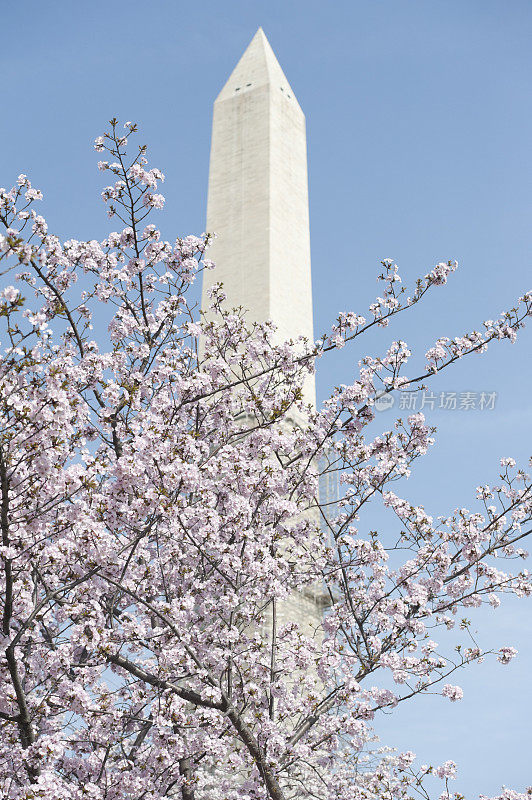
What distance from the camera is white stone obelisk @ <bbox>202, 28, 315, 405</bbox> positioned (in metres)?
27.4

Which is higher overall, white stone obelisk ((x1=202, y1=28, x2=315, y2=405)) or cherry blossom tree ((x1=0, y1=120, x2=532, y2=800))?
white stone obelisk ((x1=202, y1=28, x2=315, y2=405))

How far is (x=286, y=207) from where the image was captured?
29469mm

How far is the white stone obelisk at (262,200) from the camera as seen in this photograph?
27.4 m

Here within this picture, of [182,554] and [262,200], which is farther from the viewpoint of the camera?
[262,200]

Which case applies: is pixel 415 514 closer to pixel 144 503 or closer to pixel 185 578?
pixel 185 578

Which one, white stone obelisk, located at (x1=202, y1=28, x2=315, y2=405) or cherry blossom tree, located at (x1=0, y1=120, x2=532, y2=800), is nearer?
cherry blossom tree, located at (x1=0, y1=120, x2=532, y2=800)

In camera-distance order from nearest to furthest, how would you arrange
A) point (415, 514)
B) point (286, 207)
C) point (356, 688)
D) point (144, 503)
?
point (144, 503), point (356, 688), point (415, 514), point (286, 207)

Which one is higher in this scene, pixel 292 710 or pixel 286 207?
pixel 286 207

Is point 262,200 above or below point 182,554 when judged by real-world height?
above

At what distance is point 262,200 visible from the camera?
2866 centimetres

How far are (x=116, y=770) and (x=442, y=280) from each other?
20.9 feet

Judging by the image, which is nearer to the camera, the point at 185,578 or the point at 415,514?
the point at 185,578

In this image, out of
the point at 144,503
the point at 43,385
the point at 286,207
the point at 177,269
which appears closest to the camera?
the point at 43,385

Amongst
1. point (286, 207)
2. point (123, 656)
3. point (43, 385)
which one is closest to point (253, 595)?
point (123, 656)
